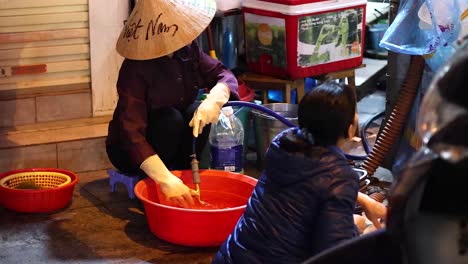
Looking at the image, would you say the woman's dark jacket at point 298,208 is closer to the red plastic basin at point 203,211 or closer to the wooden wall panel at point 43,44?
the red plastic basin at point 203,211

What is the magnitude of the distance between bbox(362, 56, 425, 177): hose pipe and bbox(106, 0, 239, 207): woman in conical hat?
0.72 meters

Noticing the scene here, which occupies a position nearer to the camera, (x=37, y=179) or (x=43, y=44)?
(x=37, y=179)

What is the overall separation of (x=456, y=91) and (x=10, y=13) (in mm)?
3215

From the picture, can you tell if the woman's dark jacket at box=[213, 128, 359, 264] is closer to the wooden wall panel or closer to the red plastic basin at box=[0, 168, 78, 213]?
the red plastic basin at box=[0, 168, 78, 213]

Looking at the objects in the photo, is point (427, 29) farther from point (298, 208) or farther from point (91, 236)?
point (91, 236)

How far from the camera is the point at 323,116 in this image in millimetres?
2477

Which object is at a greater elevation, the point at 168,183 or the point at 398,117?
the point at 398,117

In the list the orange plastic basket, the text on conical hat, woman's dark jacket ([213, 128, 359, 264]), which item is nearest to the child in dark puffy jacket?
woman's dark jacket ([213, 128, 359, 264])

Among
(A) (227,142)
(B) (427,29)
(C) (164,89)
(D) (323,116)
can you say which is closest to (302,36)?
(A) (227,142)

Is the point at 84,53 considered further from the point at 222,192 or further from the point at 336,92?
the point at 336,92

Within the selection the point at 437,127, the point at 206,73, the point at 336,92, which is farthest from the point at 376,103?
the point at 437,127

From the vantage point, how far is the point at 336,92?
251 centimetres

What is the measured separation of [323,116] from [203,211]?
85cm

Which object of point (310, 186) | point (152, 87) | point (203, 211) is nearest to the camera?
point (310, 186)
